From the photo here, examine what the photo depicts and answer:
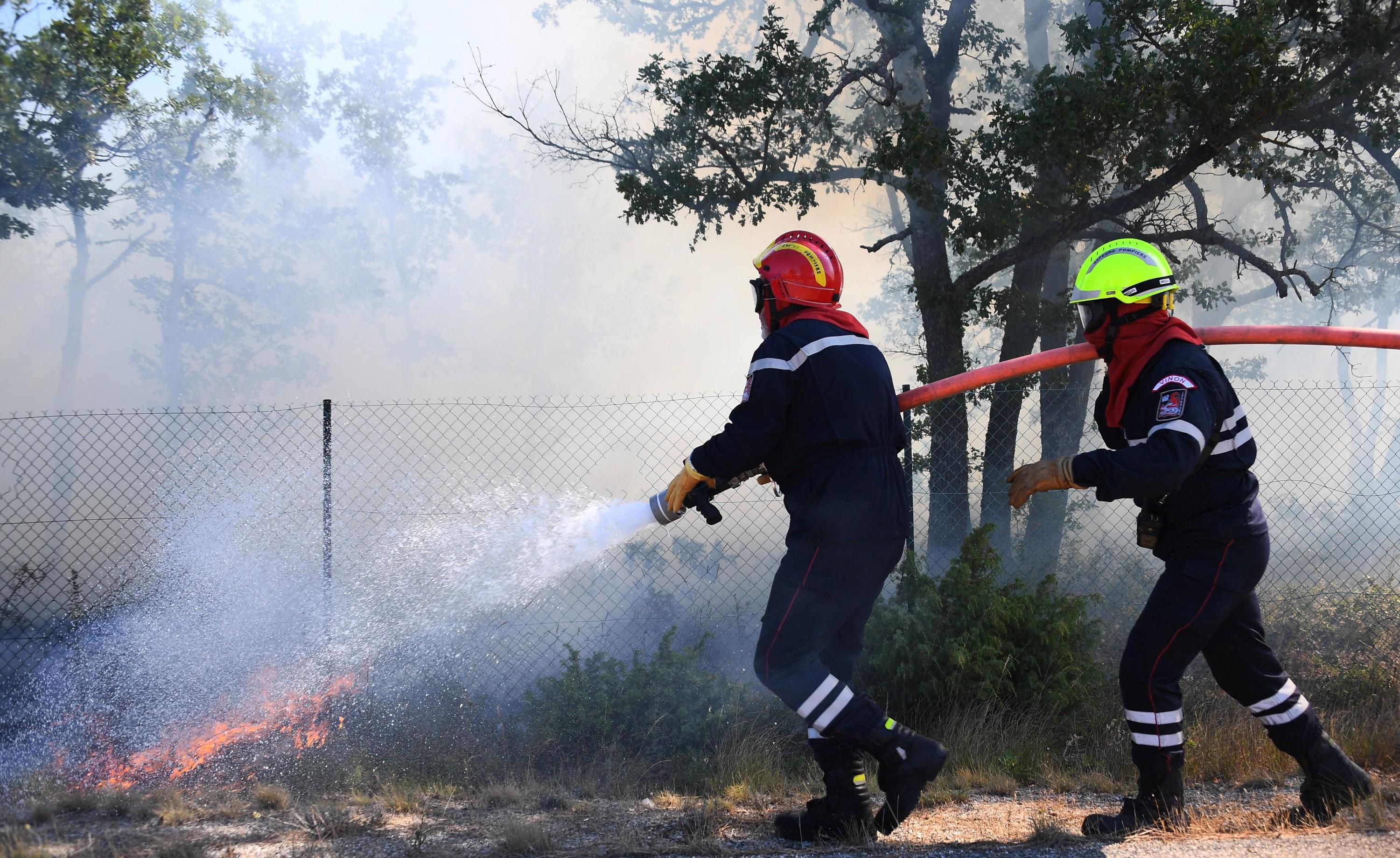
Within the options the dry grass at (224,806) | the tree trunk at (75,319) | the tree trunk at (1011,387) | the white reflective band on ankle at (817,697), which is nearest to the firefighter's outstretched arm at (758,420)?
the white reflective band on ankle at (817,697)

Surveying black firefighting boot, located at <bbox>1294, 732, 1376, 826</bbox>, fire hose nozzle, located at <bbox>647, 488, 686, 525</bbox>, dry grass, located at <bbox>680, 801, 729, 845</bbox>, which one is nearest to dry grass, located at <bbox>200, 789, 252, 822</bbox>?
dry grass, located at <bbox>680, 801, 729, 845</bbox>

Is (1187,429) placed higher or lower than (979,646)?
higher

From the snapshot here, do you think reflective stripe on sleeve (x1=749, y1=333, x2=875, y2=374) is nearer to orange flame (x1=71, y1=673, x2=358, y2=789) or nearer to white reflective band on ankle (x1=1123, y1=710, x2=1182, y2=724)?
white reflective band on ankle (x1=1123, y1=710, x2=1182, y2=724)

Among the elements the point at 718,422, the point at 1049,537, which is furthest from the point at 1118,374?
the point at 718,422

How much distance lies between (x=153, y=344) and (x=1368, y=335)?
22.0 meters

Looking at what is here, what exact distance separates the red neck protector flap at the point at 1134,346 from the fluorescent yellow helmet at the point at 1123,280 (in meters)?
0.05

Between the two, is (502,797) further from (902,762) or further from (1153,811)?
(1153,811)

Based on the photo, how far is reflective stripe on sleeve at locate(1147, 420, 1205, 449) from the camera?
2.82 metres

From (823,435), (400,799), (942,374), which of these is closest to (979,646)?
→ (823,435)

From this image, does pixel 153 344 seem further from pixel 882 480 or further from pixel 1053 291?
pixel 882 480

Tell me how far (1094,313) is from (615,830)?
2.73 m

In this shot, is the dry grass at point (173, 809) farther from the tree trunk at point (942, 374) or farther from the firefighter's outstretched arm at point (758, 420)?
the tree trunk at point (942, 374)

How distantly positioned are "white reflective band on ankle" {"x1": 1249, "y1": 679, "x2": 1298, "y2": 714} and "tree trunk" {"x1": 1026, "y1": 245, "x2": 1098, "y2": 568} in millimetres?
5757

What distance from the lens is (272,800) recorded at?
373cm
